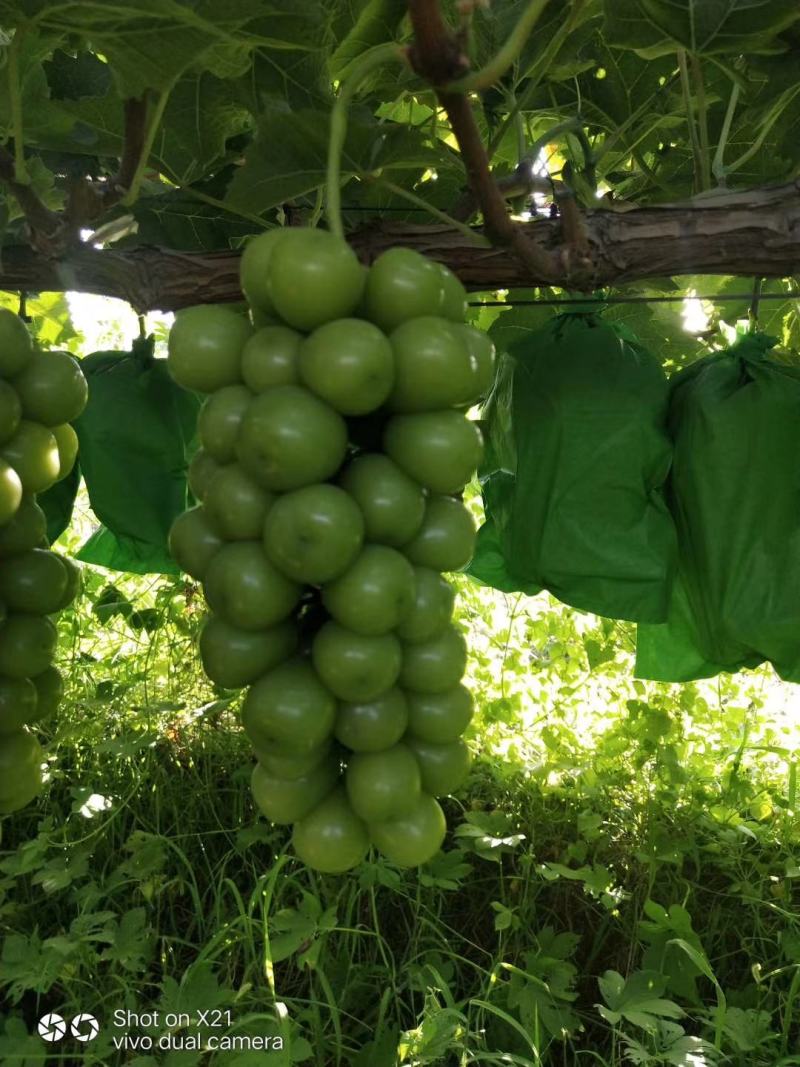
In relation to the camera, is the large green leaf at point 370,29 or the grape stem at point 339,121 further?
the large green leaf at point 370,29

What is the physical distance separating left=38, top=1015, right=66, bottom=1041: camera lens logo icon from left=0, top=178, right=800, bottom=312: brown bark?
1193 millimetres

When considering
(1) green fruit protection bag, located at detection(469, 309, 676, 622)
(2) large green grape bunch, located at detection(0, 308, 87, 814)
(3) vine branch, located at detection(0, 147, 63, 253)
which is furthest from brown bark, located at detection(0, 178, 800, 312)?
(2) large green grape bunch, located at detection(0, 308, 87, 814)

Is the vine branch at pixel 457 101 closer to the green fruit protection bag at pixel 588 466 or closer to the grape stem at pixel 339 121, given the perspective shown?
the grape stem at pixel 339 121

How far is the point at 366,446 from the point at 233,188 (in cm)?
37

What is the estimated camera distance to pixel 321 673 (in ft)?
1.64

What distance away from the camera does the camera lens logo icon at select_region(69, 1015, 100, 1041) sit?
1.48 metres

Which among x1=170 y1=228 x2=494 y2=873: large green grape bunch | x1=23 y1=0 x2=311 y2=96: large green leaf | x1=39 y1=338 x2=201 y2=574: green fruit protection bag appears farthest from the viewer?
x1=39 y1=338 x2=201 y2=574: green fruit protection bag

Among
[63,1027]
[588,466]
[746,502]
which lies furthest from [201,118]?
[63,1027]

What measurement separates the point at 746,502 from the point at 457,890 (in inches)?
41.7

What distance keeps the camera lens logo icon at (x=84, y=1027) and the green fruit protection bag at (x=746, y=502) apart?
3.81 feet

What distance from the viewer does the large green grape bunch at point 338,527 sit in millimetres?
481

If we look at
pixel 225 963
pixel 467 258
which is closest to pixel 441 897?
pixel 225 963

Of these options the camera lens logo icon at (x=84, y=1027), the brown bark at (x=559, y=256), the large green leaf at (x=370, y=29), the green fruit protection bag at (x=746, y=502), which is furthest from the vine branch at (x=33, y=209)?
the camera lens logo icon at (x=84, y=1027)

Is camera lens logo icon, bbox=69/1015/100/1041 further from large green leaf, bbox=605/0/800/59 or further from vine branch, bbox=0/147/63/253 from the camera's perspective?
large green leaf, bbox=605/0/800/59
